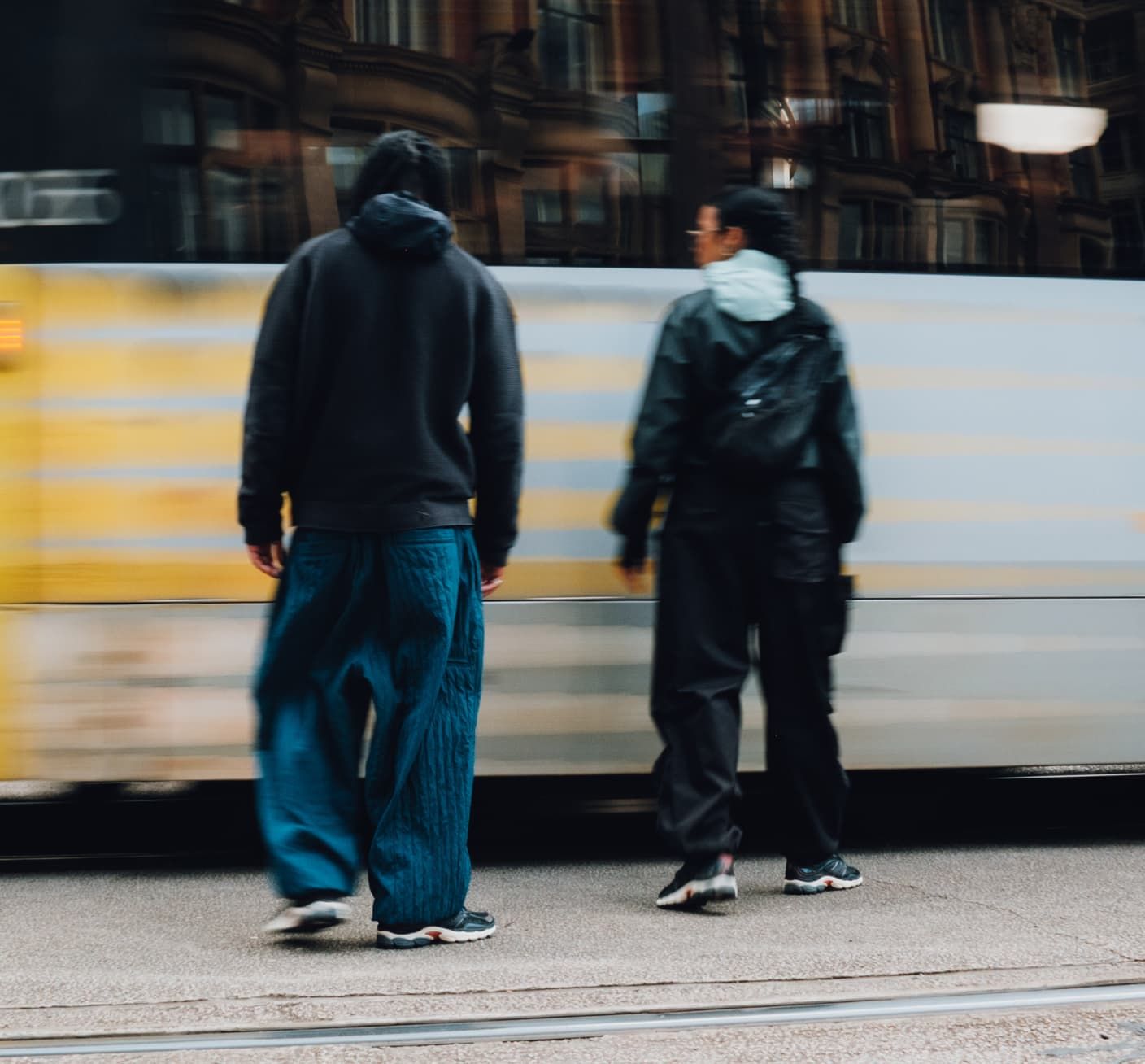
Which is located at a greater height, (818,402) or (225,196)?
(225,196)

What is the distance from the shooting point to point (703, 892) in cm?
405

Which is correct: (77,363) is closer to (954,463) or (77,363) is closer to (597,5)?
(597,5)

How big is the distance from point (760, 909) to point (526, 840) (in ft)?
3.43

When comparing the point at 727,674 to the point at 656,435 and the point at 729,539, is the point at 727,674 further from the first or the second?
the point at 656,435

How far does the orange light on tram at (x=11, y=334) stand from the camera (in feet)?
13.8

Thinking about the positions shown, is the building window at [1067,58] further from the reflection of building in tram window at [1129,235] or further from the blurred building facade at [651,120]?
the reflection of building in tram window at [1129,235]

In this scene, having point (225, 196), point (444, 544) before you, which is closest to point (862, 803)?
point (444, 544)

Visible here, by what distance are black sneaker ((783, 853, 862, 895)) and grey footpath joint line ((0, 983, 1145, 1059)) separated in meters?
0.92

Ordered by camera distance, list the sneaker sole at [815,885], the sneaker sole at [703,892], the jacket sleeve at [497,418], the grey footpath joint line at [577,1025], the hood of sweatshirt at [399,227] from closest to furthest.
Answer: the grey footpath joint line at [577,1025], the hood of sweatshirt at [399,227], the jacket sleeve at [497,418], the sneaker sole at [703,892], the sneaker sole at [815,885]

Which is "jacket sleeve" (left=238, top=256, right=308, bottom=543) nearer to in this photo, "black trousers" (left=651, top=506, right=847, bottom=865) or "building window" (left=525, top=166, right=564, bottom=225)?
"building window" (left=525, top=166, right=564, bottom=225)

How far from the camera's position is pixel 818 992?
3363 millimetres

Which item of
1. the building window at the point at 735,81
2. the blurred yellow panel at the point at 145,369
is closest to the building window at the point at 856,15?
the building window at the point at 735,81

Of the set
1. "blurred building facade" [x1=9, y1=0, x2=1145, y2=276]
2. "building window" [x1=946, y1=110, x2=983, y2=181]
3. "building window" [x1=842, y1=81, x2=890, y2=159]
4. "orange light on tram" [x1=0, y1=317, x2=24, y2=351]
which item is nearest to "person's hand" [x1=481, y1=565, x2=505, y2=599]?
"blurred building facade" [x1=9, y1=0, x2=1145, y2=276]

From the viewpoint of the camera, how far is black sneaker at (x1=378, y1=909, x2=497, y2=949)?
371 cm
